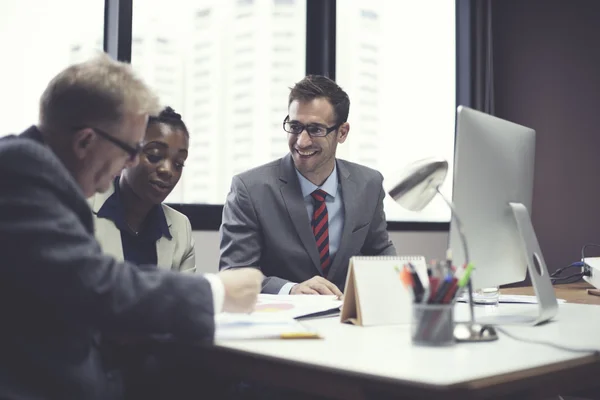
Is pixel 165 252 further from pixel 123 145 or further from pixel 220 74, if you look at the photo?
pixel 220 74

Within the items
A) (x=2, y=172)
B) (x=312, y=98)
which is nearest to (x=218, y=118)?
(x=312, y=98)

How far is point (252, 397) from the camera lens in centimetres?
163

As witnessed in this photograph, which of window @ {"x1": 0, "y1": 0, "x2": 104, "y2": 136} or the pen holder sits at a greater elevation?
window @ {"x1": 0, "y1": 0, "x2": 104, "y2": 136}

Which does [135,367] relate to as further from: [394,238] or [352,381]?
[394,238]

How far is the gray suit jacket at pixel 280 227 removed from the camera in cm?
233

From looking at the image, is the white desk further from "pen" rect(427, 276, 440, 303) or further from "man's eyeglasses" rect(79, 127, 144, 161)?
"man's eyeglasses" rect(79, 127, 144, 161)

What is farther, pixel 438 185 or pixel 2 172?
pixel 438 185

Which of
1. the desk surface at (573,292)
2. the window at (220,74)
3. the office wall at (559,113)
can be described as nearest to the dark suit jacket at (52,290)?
the desk surface at (573,292)

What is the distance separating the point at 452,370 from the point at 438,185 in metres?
0.48

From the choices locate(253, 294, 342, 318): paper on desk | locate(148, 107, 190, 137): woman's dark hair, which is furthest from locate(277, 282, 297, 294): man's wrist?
locate(148, 107, 190, 137): woman's dark hair

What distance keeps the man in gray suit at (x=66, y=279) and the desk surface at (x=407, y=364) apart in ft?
0.44

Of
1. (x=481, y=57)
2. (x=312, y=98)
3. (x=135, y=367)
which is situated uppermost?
(x=481, y=57)

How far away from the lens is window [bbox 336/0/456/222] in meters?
3.92

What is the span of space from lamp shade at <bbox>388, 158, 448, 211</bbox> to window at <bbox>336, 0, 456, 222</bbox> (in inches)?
95.4
